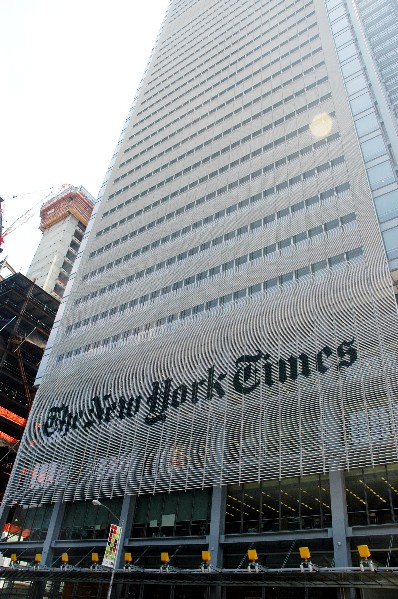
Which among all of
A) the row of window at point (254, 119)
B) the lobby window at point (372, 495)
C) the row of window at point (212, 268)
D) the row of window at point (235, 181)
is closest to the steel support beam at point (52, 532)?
the row of window at point (212, 268)

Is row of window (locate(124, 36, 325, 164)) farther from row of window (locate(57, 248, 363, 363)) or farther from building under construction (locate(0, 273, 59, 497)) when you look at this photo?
row of window (locate(57, 248, 363, 363))

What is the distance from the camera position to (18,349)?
227 ft

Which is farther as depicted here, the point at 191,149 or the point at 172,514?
A: the point at 191,149

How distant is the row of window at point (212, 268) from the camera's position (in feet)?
134

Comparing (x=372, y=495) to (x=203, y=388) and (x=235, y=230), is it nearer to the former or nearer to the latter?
(x=203, y=388)

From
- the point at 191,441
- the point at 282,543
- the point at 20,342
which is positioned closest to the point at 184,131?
the point at 20,342

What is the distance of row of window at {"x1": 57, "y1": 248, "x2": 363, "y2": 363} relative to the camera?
3756 centimetres

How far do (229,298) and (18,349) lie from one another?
132ft

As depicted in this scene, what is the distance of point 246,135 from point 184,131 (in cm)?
1481

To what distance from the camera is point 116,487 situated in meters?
A: 36.1

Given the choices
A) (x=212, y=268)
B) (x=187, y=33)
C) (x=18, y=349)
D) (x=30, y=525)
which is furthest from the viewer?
(x=187, y=33)

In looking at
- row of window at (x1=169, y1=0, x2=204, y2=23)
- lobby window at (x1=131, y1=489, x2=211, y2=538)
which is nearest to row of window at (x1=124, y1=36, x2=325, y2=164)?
row of window at (x1=169, y1=0, x2=204, y2=23)

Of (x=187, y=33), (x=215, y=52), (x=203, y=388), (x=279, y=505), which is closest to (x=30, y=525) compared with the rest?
(x=203, y=388)

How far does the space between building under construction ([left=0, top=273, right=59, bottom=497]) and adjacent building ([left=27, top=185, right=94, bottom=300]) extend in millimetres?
21374
